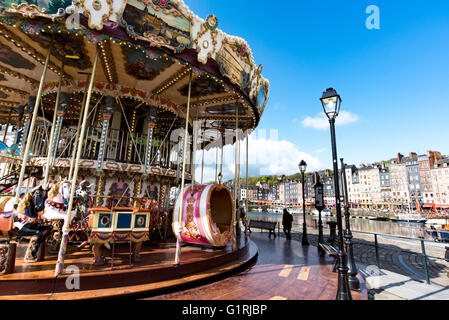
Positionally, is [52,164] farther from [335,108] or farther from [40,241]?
[335,108]

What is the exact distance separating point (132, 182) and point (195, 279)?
5.36 metres

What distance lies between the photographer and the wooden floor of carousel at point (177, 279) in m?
3.75

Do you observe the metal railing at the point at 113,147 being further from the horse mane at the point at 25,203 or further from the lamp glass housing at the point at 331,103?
the lamp glass housing at the point at 331,103

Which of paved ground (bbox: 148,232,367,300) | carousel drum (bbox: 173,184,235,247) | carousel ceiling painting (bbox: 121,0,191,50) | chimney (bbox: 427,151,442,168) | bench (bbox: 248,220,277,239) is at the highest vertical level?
chimney (bbox: 427,151,442,168)

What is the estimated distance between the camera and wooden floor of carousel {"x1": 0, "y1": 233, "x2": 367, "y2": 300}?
12.3 ft

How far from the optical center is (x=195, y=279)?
4867 mm

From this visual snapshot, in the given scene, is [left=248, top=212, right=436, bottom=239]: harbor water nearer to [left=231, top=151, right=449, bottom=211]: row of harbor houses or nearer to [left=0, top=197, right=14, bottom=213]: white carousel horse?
[left=0, top=197, right=14, bottom=213]: white carousel horse

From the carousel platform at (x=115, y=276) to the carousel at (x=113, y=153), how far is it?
0.07 ft

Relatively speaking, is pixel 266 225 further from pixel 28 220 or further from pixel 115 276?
pixel 28 220

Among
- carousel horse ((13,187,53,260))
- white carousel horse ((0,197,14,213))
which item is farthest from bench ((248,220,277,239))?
white carousel horse ((0,197,14,213))

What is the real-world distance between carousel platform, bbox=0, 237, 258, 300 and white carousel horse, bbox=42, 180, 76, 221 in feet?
3.29

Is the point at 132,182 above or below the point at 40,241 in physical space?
above

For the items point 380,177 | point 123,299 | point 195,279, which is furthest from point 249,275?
point 380,177

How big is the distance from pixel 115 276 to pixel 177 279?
131 centimetres
